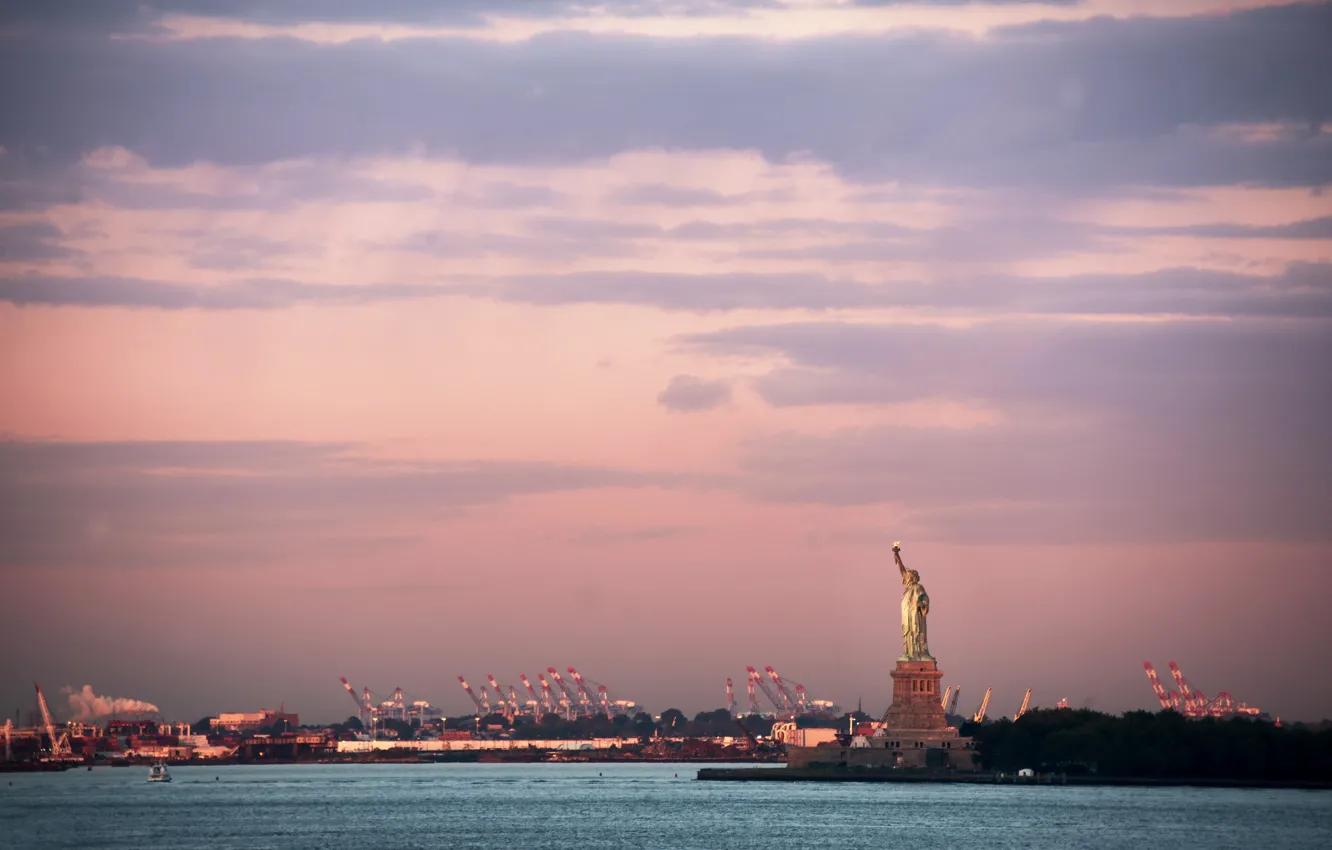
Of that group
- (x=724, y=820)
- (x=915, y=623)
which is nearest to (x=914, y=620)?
(x=915, y=623)

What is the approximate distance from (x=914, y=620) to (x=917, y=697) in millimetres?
6666

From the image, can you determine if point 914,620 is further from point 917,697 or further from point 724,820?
point 724,820

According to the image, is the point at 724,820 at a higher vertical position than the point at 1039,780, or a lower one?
lower

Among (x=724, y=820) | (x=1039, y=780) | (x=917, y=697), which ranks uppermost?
(x=917, y=697)

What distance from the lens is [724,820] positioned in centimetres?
13438

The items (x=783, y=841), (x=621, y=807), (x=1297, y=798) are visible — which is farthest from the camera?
(x=621, y=807)

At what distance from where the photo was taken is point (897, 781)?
16950cm

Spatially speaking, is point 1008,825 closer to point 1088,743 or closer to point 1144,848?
point 1144,848

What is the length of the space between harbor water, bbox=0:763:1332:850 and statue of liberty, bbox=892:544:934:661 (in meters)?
11.4

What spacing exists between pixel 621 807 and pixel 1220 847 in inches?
2480

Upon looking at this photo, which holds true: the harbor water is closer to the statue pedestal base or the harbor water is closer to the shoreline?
the shoreline

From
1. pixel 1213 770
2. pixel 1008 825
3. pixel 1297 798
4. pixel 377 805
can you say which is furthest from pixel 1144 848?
pixel 377 805

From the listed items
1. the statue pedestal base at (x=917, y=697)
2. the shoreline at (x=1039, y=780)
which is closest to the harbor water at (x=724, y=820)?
the shoreline at (x=1039, y=780)

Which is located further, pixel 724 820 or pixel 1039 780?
pixel 1039 780
